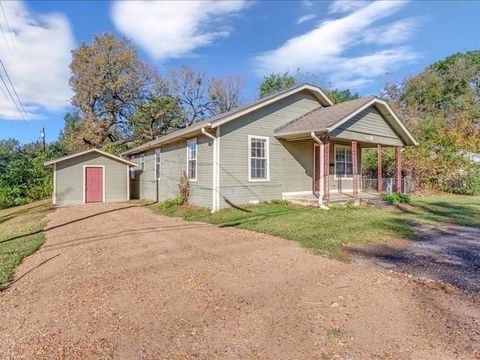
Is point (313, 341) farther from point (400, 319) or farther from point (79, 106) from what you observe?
point (79, 106)

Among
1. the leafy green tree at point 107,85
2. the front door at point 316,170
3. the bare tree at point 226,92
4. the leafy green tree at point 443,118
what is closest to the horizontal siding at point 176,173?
the front door at point 316,170

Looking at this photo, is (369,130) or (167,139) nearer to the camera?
(369,130)

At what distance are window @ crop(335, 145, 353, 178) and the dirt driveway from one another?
9.65m

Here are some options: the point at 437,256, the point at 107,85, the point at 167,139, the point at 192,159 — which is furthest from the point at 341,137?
the point at 107,85

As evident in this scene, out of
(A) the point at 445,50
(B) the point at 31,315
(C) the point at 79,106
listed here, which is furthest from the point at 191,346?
(A) the point at 445,50

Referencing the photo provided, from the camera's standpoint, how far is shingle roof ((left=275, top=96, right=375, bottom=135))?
455 inches

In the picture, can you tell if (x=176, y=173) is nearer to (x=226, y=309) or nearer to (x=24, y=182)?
(x=226, y=309)

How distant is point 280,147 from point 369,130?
385 cm

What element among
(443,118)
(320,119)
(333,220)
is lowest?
(333,220)

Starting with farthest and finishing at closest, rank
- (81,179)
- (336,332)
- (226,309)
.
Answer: (81,179) < (226,309) < (336,332)

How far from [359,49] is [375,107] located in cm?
Result: 1475

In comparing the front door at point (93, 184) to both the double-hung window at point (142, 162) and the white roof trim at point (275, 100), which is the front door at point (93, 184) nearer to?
the double-hung window at point (142, 162)

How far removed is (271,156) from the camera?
12930 mm

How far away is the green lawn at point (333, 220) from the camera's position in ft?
24.4
